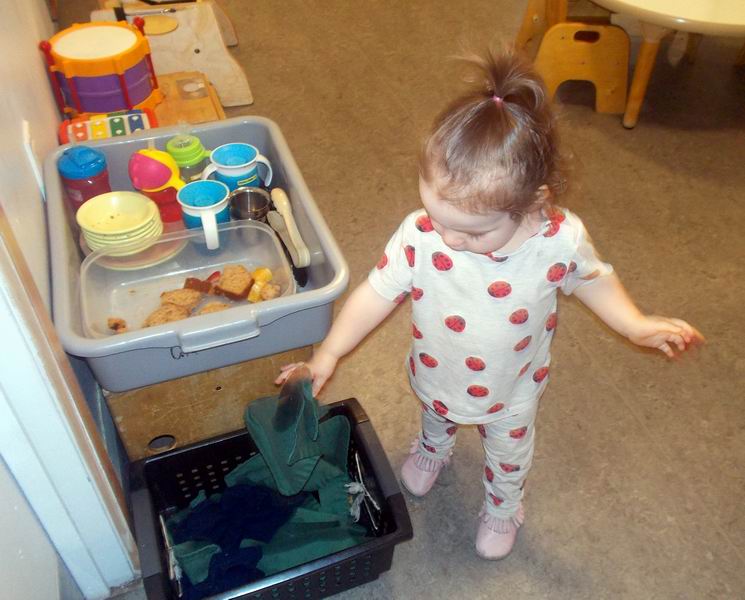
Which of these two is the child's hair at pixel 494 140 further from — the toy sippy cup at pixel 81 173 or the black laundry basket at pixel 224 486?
the toy sippy cup at pixel 81 173

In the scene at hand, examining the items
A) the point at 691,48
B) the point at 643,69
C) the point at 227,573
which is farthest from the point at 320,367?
the point at 691,48

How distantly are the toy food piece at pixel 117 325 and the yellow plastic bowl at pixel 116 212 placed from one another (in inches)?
6.1

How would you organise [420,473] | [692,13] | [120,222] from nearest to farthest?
[120,222]
[420,473]
[692,13]

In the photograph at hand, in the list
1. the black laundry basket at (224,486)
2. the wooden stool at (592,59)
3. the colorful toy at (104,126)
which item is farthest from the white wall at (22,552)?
the wooden stool at (592,59)

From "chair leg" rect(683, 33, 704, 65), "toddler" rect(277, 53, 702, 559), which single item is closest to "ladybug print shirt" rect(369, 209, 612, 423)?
"toddler" rect(277, 53, 702, 559)

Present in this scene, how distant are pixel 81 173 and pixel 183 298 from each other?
298 millimetres

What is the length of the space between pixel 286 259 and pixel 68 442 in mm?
433

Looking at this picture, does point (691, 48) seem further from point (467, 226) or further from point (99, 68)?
point (467, 226)

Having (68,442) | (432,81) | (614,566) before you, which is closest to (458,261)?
(68,442)

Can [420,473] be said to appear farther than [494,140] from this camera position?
Yes

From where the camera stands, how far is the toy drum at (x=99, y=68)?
150cm

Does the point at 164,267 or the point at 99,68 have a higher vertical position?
the point at 99,68

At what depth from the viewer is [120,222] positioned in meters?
1.14

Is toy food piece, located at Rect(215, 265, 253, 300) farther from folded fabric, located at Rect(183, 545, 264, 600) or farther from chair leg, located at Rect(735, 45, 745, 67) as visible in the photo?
chair leg, located at Rect(735, 45, 745, 67)
